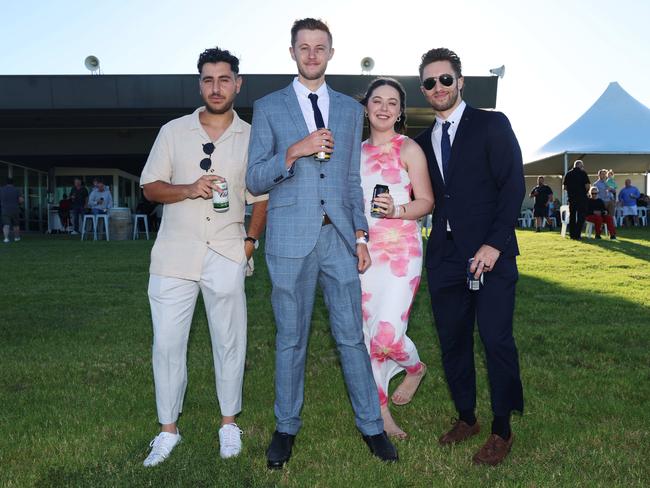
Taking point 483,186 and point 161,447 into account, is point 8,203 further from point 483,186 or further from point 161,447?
point 483,186

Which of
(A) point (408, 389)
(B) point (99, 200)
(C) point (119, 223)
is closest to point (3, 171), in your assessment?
(B) point (99, 200)

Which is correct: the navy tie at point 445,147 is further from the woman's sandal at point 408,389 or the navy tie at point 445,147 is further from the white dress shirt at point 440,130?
the woman's sandal at point 408,389

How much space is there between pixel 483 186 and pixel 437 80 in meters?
0.63

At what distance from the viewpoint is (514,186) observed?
3.60 metres

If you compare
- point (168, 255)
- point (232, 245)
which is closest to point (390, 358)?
point (232, 245)

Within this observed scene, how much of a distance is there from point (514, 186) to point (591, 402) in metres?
1.93

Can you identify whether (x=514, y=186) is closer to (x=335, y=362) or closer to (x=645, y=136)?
(x=335, y=362)

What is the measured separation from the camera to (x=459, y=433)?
4027mm

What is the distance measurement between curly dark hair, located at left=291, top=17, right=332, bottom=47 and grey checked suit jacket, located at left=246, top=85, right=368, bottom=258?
0.91 feet

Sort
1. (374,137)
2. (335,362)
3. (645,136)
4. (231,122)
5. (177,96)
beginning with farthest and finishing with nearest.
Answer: (645,136) → (177,96) → (335,362) → (374,137) → (231,122)

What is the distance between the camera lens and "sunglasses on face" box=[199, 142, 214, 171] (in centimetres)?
375

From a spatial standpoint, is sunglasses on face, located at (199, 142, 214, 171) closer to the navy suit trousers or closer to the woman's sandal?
the navy suit trousers

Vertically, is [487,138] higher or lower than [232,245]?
higher

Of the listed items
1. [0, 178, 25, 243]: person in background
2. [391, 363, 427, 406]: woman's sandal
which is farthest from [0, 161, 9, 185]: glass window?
[391, 363, 427, 406]: woman's sandal
